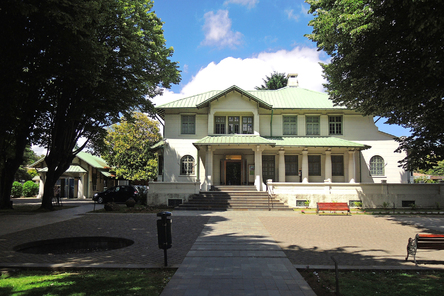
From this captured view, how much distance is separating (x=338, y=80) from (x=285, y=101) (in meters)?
13.7

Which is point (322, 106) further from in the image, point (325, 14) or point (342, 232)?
point (342, 232)

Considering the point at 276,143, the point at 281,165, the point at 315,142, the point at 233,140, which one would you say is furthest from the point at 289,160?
the point at 233,140

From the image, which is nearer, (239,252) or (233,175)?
(239,252)

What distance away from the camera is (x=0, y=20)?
11.5 meters

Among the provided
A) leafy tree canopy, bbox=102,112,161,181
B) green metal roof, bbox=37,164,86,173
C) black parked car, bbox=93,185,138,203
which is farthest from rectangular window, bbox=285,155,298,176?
green metal roof, bbox=37,164,86,173

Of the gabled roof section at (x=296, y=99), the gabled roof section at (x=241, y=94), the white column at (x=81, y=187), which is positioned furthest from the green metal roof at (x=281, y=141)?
the white column at (x=81, y=187)

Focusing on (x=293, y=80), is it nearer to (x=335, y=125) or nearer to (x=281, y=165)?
(x=335, y=125)

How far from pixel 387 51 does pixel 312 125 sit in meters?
17.2

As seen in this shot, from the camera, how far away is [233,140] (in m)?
24.9

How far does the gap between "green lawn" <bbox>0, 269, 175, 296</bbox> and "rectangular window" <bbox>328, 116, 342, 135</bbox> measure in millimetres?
24840

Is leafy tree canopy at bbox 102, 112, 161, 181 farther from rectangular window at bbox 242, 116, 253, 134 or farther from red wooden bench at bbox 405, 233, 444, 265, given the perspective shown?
red wooden bench at bbox 405, 233, 444, 265

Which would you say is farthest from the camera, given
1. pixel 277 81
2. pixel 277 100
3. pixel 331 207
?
pixel 277 81

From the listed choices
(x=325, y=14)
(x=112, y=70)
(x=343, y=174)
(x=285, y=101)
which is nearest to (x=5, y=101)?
(x=112, y=70)

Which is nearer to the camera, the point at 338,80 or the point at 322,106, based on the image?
the point at 338,80
